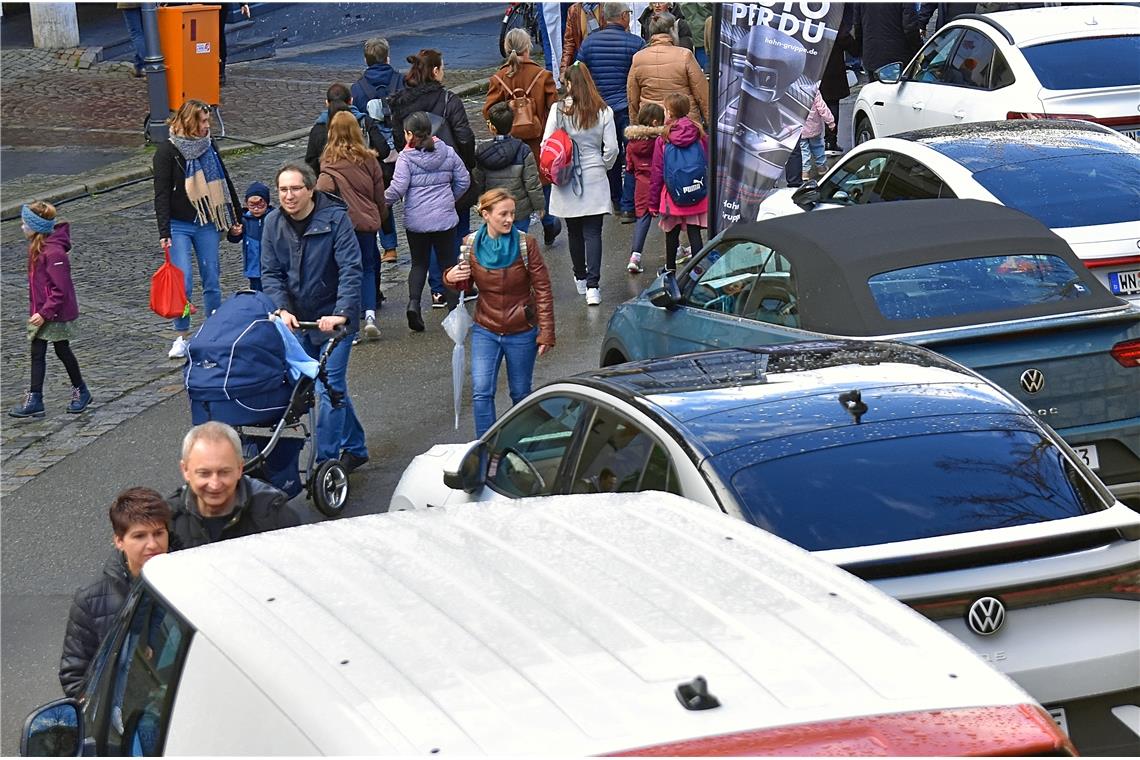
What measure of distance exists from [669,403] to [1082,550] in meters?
1.50

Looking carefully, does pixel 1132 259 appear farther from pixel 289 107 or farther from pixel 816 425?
pixel 289 107

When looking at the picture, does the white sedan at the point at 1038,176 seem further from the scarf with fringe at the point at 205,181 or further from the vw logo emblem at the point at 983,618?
the vw logo emblem at the point at 983,618

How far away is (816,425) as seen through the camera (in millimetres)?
5477

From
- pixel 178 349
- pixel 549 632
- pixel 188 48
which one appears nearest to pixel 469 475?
pixel 549 632

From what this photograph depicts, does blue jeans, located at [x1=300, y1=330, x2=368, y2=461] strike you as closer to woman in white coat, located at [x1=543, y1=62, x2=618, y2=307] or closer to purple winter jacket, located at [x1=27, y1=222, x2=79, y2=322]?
purple winter jacket, located at [x1=27, y1=222, x2=79, y2=322]

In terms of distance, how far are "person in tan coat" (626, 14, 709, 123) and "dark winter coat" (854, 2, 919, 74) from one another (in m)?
7.13

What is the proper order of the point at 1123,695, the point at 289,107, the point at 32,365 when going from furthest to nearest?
1. the point at 289,107
2. the point at 32,365
3. the point at 1123,695

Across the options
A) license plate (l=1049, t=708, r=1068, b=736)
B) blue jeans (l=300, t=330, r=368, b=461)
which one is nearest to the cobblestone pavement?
blue jeans (l=300, t=330, r=368, b=461)

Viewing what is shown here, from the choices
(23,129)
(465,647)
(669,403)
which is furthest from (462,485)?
(23,129)

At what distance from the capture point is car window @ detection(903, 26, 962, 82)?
51.8 ft

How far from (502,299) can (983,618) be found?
5167mm

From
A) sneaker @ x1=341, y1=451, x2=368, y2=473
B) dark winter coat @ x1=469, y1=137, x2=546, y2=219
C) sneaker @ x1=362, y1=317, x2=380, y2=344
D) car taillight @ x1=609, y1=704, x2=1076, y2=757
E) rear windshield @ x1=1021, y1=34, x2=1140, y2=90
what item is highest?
car taillight @ x1=609, y1=704, x2=1076, y2=757

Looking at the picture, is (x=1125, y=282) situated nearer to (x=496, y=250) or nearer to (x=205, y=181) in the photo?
→ (x=496, y=250)

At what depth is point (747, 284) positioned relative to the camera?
28.5 ft
